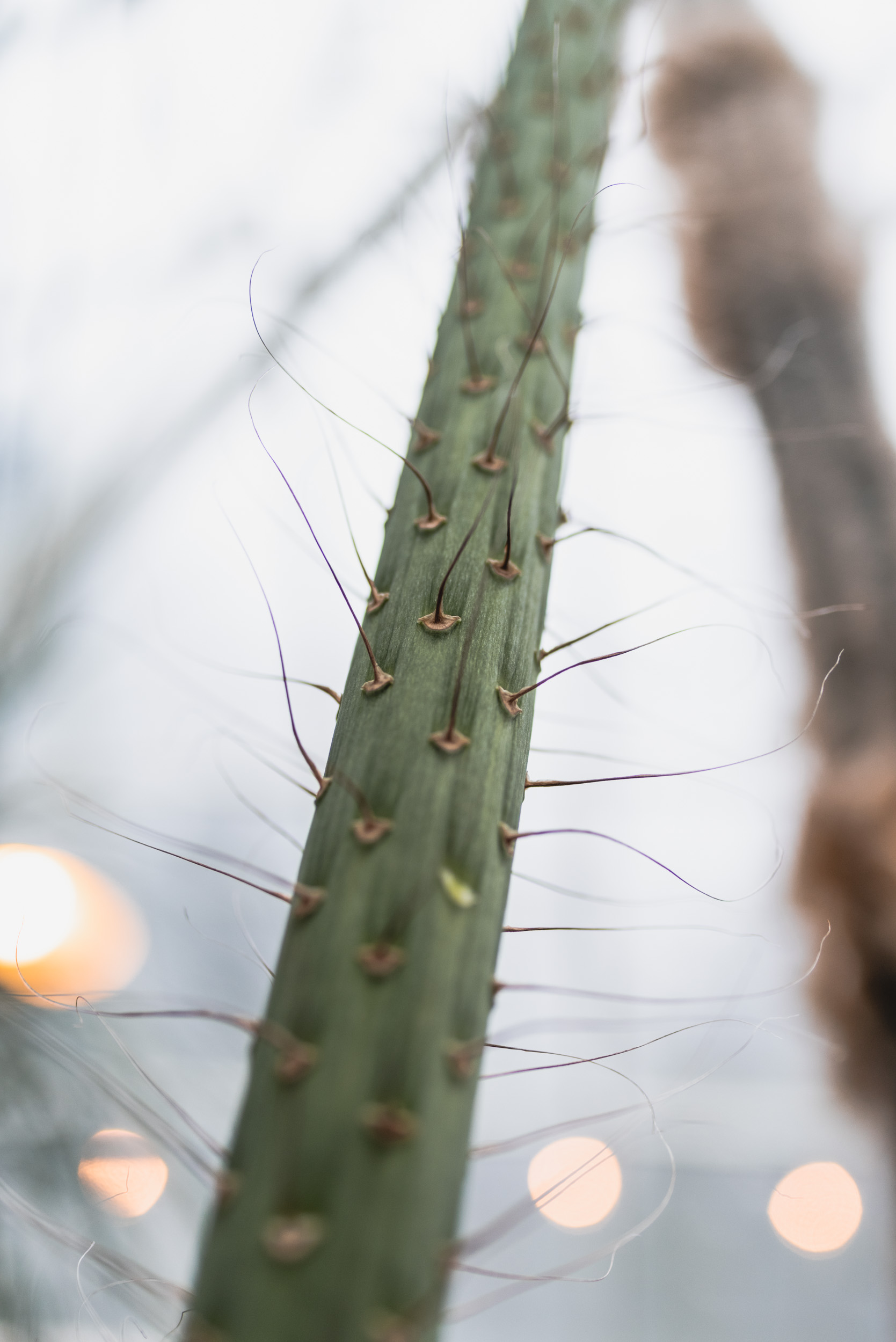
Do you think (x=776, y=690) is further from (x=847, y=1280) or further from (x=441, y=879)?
(x=847, y=1280)

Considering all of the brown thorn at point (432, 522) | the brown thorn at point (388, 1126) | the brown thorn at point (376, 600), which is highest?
the brown thorn at point (432, 522)

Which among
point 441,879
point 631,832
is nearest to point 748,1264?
point 631,832

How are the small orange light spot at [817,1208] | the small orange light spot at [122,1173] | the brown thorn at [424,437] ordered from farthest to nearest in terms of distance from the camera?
the small orange light spot at [817,1208]
the small orange light spot at [122,1173]
the brown thorn at [424,437]

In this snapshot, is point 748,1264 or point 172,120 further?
point 748,1264

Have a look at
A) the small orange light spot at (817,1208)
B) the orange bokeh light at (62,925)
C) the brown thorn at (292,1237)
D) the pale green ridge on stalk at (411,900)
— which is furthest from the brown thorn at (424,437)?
the small orange light spot at (817,1208)

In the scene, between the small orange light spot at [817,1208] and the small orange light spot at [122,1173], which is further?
the small orange light spot at [817,1208]

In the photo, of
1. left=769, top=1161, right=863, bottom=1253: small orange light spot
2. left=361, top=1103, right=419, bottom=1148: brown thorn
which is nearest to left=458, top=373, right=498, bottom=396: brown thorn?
left=361, top=1103, right=419, bottom=1148: brown thorn

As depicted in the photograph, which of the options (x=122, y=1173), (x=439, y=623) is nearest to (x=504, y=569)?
(x=439, y=623)

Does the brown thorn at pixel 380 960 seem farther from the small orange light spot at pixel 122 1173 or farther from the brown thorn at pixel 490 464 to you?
the small orange light spot at pixel 122 1173
